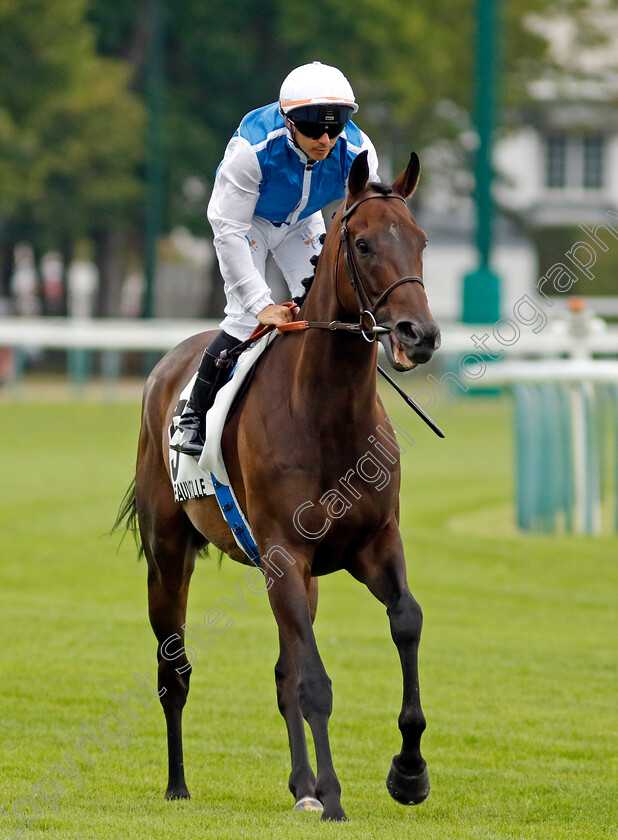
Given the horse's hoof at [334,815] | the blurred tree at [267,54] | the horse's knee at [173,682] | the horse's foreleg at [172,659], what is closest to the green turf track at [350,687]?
the horse's hoof at [334,815]

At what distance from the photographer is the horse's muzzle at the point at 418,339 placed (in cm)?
420

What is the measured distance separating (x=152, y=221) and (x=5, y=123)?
3.43 metres

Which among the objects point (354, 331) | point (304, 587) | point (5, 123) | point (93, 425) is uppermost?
point (5, 123)

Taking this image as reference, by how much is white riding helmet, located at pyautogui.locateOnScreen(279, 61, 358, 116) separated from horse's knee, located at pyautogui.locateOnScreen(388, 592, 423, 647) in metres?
1.73

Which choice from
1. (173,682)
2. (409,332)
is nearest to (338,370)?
(409,332)

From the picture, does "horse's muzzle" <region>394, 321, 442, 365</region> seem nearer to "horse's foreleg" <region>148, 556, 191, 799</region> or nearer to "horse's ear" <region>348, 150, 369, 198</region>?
"horse's ear" <region>348, 150, 369, 198</region>

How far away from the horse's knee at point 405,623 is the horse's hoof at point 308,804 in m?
0.61

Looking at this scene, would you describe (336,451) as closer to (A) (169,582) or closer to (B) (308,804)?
(B) (308,804)

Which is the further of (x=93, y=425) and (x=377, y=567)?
(x=93, y=425)

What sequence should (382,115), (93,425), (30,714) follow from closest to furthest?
(30,714) < (93,425) < (382,115)

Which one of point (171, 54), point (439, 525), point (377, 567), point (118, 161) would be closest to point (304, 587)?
point (377, 567)

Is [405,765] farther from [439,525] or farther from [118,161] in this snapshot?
[118,161]

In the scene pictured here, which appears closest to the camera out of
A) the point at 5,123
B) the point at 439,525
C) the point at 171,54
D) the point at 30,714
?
the point at 30,714

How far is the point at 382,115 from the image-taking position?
119 ft
